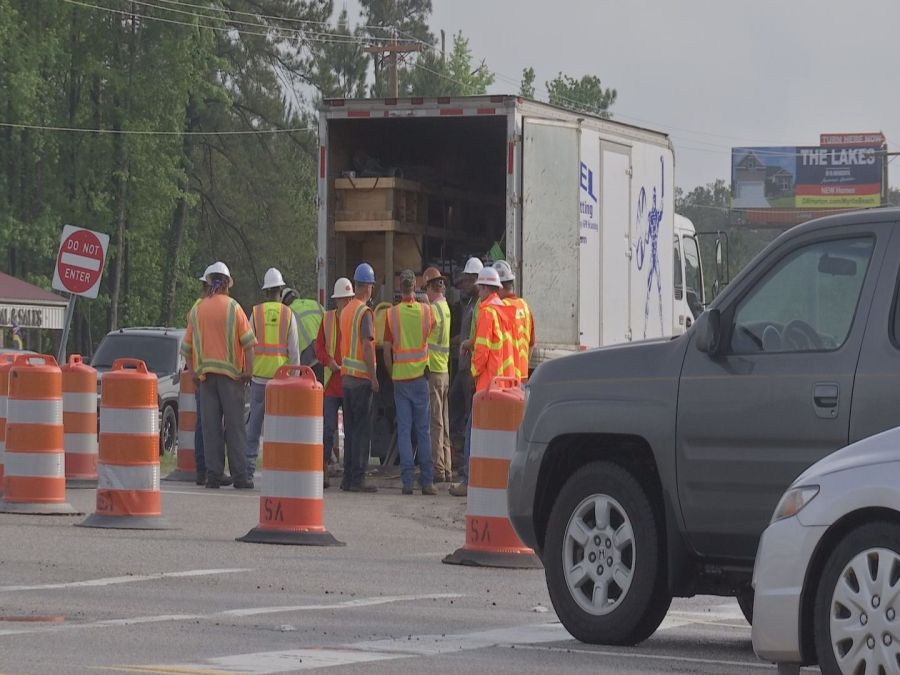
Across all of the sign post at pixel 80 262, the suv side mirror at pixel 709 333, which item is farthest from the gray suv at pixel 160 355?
the suv side mirror at pixel 709 333

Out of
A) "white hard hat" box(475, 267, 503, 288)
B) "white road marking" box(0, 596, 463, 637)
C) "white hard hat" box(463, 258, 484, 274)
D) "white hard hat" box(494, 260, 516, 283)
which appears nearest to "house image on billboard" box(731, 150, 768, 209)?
"white hard hat" box(463, 258, 484, 274)

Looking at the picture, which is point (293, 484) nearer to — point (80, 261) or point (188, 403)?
point (188, 403)

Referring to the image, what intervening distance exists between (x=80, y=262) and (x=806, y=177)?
356 ft

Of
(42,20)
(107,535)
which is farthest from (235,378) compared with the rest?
(42,20)

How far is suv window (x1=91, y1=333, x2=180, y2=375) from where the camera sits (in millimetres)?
30188

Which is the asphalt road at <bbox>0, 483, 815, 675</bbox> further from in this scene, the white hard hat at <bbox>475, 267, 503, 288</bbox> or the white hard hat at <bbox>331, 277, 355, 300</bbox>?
the white hard hat at <bbox>331, 277, 355, 300</bbox>

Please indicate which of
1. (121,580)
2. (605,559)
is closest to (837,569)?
(605,559)

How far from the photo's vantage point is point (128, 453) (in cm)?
1505

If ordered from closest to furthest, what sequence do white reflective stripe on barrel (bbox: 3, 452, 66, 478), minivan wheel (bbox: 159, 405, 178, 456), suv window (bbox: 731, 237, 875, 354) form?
suv window (bbox: 731, 237, 875, 354) → white reflective stripe on barrel (bbox: 3, 452, 66, 478) → minivan wheel (bbox: 159, 405, 178, 456)

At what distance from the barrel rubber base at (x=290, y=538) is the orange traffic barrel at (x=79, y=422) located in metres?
4.94

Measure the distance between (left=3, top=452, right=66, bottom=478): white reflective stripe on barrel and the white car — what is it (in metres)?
9.35

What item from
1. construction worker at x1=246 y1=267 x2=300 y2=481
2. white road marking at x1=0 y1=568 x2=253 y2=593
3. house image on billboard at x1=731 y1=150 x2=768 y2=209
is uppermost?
house image on billboard at x1=731 y1=150 x2=768 y2=209

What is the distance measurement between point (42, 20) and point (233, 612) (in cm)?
5301

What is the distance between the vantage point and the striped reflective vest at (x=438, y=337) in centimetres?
2041
